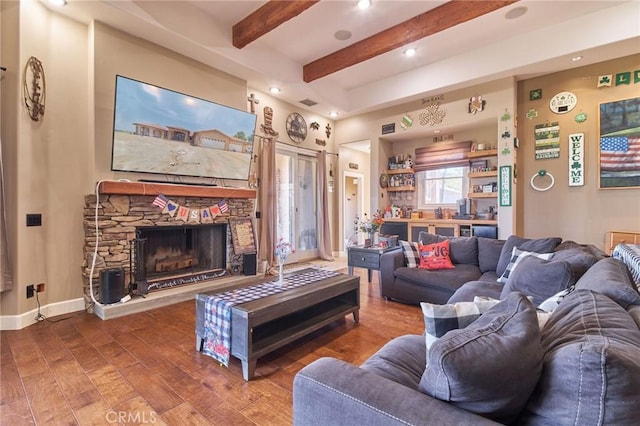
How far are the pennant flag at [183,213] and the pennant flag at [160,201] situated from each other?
21 centimetres

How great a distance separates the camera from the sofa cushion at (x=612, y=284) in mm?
1289

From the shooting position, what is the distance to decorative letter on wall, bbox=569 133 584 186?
436 cm

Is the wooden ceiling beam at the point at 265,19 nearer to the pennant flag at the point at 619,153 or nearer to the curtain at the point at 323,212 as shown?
the curtain at the point at 323,212

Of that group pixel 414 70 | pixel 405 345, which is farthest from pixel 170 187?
pixel 414 70

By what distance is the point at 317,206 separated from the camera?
653 centimetres

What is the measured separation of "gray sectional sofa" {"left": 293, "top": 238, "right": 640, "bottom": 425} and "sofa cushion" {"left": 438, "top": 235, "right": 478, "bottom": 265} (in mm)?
2528

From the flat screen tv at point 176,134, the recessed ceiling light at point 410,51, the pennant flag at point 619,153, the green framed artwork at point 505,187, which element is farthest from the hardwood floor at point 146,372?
the recessed ceiling light at point 410,51

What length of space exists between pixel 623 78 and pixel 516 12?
6.19 ft

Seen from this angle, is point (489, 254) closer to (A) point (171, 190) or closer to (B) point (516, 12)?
(B) point (516, 12)

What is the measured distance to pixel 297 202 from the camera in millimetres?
6234

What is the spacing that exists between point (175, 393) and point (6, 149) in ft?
9.46

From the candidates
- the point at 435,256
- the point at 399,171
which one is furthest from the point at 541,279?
the point at 399,171

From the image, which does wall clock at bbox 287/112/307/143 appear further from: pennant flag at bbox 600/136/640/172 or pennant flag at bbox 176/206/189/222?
pennant flag at bbox 600/136/640/172

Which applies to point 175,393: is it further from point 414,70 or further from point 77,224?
point 414,70
